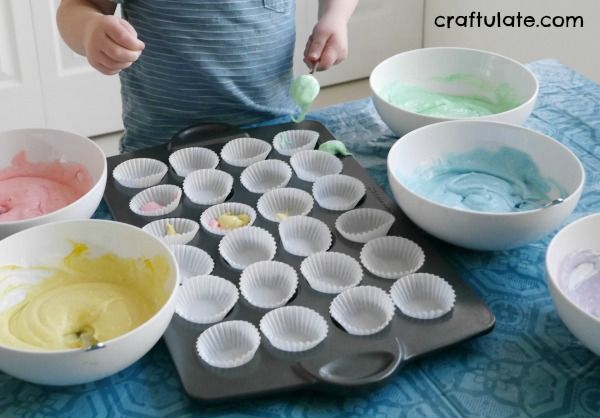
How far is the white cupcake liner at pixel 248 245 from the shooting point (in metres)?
0.83

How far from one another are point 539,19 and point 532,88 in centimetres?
107

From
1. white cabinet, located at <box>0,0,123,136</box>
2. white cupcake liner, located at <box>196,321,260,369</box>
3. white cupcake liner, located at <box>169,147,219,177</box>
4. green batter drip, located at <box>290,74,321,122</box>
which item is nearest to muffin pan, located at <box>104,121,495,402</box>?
white cupcake liner, located at <box>196,321,260,369</box>

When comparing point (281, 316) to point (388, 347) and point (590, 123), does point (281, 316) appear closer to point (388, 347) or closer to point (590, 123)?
point (388, 347)

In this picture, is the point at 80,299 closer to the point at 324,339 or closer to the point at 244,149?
the point at 324,339

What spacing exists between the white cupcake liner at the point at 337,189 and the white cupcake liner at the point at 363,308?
0.19 m

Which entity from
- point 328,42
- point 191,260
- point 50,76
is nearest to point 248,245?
point 191,260

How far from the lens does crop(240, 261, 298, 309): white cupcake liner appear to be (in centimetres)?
77

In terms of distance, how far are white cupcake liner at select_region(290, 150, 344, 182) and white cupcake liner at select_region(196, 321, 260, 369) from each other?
29 centimetres

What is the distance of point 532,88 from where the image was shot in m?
1.06

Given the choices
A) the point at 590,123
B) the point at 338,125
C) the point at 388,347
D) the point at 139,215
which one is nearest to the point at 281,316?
the point at 388,347

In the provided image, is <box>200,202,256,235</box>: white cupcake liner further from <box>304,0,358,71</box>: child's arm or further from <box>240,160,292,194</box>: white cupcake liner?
<box>304,0,358,71</box>: child's arm

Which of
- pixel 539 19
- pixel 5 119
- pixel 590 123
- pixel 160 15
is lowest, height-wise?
pixel 5 119

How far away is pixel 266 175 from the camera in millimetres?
973

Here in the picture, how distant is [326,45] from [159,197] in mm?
337
